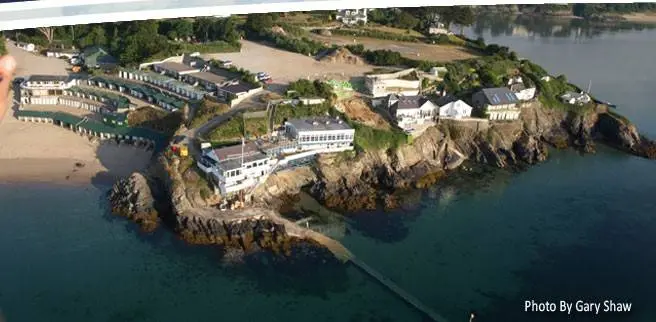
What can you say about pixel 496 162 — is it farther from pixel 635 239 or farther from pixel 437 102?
pixel 635 239

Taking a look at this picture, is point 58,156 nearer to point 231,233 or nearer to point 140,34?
point 231,233

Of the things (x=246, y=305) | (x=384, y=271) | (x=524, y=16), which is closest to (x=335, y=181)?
(x=384, y=271)

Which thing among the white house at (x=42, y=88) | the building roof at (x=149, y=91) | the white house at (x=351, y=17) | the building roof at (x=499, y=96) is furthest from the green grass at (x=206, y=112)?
the white house at (x=351, y=17)

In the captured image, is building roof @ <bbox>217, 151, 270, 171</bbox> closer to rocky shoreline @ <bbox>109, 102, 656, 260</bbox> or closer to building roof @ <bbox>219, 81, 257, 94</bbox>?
rocky shoreline @ <bbox>109, 102, 656, 260</bbox>

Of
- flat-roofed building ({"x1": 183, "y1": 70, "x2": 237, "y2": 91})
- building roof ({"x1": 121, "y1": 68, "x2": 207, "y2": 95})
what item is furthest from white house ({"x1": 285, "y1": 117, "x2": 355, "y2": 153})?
building roof ({"x1": 121, "y1": 68, "x2": 207, "y2": 95})

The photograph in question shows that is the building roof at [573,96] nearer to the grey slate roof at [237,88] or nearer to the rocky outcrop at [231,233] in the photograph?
the grey slate roof at [237,88]

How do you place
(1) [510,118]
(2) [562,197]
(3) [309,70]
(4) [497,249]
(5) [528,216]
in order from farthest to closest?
(3) [309,70]
(1) [510,118]
(2) [562,197]
(5) [528,216]
(4) [497,249]
